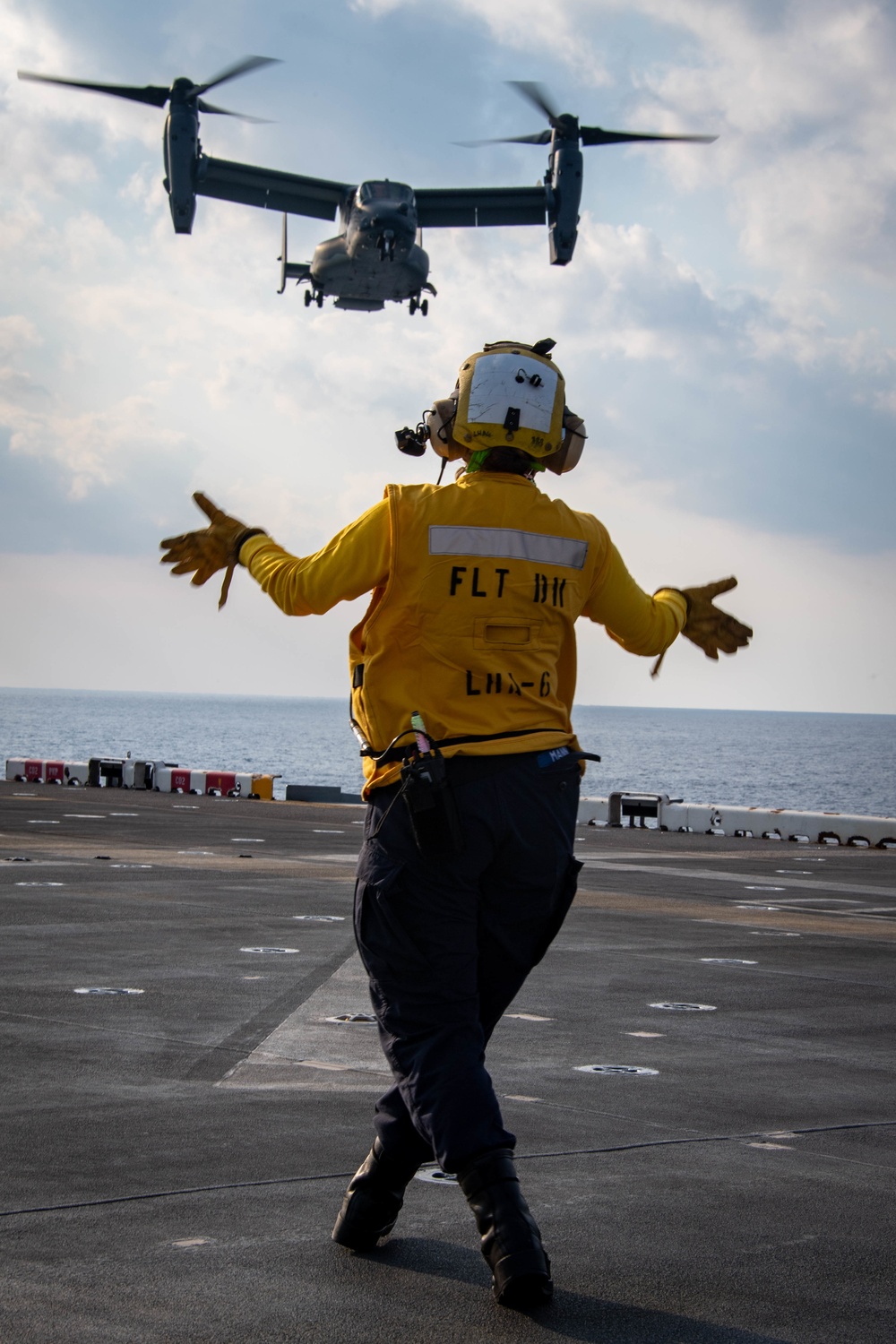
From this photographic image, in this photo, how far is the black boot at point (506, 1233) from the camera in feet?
10.1

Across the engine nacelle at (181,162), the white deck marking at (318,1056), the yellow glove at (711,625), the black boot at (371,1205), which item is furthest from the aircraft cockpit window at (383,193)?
the black boot at (371,1205)

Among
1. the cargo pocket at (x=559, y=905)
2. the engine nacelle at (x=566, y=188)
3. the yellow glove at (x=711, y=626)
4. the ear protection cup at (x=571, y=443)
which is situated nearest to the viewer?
the cargo pocket at (x=559, y=905)

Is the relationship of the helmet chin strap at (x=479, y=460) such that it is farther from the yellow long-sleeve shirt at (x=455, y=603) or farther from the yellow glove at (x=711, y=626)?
the yellow glove at (x=711, y=626)

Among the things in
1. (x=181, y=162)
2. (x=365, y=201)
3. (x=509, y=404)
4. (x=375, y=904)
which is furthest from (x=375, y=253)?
(x=375, y=904)

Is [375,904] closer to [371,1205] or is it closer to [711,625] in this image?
[371,1205]

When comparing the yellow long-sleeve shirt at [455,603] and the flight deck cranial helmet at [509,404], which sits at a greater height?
the flight deck cranial helmet at [509,404]

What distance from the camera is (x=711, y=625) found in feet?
14.9

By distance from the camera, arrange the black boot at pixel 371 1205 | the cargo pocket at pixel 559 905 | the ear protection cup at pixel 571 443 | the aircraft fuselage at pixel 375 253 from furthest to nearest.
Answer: the aircraft fuselage at pixel 375 253 → the ear protection cup at pixel 571 443 → the cargo pocket at pixel 559 905 → the black boot at pixel 371 1205

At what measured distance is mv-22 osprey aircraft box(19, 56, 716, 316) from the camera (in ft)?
133

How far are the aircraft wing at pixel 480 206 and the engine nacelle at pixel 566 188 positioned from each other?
3.75m

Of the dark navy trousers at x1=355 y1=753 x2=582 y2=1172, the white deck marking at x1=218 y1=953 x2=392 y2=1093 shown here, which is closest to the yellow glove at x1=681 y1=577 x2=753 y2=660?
the dark navy trousers at x1=355 y1=753 x2=582 y2=1172

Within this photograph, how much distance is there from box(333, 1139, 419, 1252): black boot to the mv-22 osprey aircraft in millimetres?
38462

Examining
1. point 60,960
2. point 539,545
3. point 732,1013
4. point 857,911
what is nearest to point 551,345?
point 539,545

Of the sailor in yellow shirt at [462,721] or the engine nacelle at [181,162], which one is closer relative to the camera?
the sailor in yellow shirt at [462,721]
